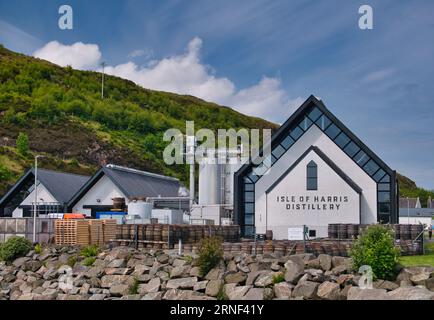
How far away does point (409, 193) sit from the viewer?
135m

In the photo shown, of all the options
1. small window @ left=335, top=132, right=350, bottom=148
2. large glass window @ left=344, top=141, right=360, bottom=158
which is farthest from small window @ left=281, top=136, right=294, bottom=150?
large glass window @ left=344, top=141, right=360, bottom=158

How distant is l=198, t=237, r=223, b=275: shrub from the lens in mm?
26172

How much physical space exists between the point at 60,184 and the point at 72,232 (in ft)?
54.4

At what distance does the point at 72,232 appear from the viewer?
124ft

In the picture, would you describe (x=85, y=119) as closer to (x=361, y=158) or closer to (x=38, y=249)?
(x=38, y=249)

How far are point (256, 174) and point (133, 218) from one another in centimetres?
963

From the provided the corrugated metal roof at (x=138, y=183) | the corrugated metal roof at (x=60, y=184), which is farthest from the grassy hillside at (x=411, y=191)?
the corrugated metal roof at (x=60, y=184)

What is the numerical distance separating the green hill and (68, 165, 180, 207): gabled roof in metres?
25.4

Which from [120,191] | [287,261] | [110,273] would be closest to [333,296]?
[287,261]

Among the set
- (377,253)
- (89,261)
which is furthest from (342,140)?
(89,261)

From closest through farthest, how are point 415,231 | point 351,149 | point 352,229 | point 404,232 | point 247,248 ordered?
point 247,248 < point 415,231 < point 404,232 < point 352,229 < point 351,149

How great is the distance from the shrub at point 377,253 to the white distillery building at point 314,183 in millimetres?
16511

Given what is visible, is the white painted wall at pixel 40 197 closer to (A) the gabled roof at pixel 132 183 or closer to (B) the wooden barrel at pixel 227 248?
(A) the gabled roof at pixel 132 183

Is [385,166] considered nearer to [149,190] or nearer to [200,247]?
[200,247]
